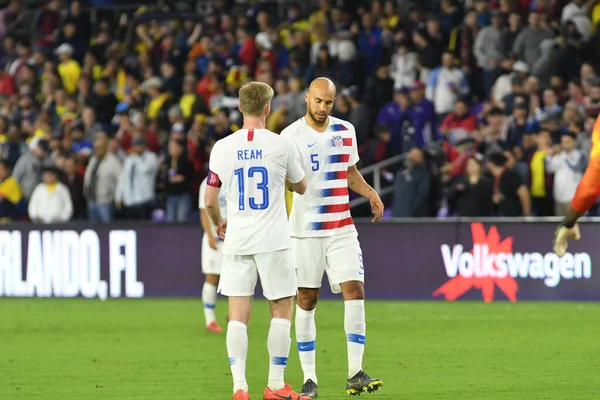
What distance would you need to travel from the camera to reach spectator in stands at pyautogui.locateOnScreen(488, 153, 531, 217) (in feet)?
62.1

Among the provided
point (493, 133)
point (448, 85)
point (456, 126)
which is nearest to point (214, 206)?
point (493, 133)

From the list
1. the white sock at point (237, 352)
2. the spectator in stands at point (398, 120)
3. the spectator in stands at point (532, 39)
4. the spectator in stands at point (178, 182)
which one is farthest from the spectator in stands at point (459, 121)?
the white sock at point (237, 352)

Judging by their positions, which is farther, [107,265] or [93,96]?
[93,96]

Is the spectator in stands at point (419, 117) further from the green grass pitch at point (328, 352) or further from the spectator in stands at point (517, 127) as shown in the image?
the green grass pitch at point (328, 352)

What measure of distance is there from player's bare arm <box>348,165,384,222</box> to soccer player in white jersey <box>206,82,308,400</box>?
104cm

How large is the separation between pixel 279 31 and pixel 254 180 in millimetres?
16796

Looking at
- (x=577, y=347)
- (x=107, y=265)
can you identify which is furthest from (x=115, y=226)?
(x=577, y=347)

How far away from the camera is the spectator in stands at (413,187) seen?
19875 millimetres

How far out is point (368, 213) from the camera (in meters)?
21.8

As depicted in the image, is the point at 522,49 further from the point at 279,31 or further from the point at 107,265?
the point at 107,265

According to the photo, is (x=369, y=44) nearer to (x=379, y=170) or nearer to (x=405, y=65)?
(x=405, y=65)

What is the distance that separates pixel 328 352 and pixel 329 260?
3.13 m

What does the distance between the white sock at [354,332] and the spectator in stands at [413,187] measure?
10526mm

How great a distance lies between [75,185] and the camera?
22484 millimetres
